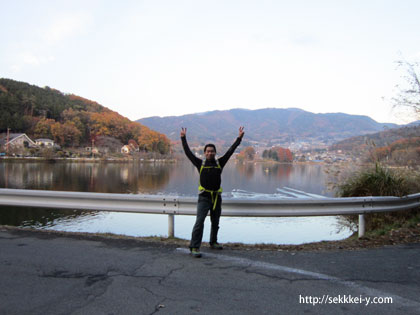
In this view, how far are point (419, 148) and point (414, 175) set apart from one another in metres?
2.49

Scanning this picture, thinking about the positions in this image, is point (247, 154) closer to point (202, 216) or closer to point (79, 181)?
point (79, 181)

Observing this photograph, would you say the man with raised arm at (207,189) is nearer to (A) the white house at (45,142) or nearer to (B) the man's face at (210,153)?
(B) the man's face at (210,153)

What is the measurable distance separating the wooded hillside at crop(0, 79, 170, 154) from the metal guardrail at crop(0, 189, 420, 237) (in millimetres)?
125337

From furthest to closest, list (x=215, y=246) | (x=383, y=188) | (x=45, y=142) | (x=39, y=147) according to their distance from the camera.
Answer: (x=45, y=142) < (x=39, y=147) < (x=383, y=188) < (x=215, y=246)

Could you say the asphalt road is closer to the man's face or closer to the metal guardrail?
the metal guardrail

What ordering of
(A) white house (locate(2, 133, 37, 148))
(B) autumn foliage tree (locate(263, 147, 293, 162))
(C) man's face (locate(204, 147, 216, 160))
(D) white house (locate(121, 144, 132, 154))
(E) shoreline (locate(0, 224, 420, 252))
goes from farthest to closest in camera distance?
(D) white house (locate(121, 144, 132, 154)) < (B) autumn foliage tree (locate(263, 147, 293, 162)) < (A) white house (locate(2, 133, 37, 148)) < (E) shoreline (locate(0, 224, 420, 252)) < (C) man's face (locate(204, 147, 216, 160))

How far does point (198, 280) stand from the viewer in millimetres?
4184

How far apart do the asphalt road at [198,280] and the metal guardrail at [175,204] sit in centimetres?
91

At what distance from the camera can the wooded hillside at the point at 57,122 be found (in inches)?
4751

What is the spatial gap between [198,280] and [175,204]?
2594mm

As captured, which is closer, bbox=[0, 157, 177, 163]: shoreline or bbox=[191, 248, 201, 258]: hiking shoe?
bbox=[191, 248, 201, 258]: hiking shoe

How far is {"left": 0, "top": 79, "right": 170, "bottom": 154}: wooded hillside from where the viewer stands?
12069cm

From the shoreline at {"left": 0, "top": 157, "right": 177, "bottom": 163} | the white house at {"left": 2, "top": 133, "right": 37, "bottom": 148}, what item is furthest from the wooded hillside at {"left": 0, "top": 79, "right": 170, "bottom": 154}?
the shoreline at {"left": 0, "top": 157, "right": 177, "bottom": 163}

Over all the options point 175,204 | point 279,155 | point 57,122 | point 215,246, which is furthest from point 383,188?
point 57,122
